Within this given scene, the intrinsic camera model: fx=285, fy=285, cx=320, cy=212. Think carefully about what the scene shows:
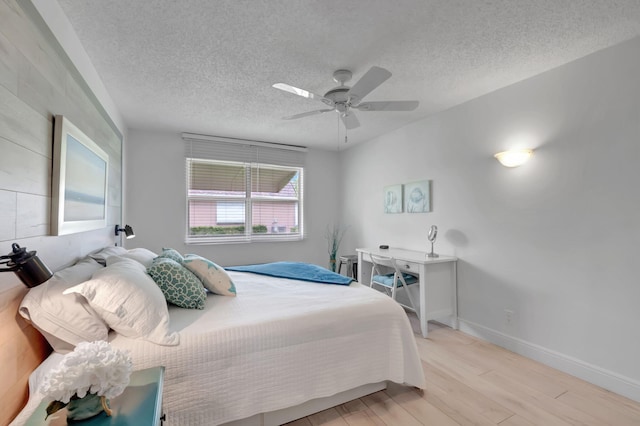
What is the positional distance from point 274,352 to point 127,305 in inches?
29.6

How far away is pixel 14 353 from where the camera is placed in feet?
3.38

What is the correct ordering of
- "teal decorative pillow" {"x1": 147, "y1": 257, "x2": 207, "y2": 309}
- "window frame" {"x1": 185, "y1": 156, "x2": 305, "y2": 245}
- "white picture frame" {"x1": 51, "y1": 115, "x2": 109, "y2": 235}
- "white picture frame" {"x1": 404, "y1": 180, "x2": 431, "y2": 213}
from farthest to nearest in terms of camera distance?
"window frame" {"x1": 185, "y1": 156, "x2": 305, "y2": 245}, "white picture frame" {"x1": 404, "y1": 180, "x2": 431, "y2": 213}, "teal decorative pillow" {"x1": 147, "y1": 257, "x2": 207, "y2": 309}, "white picture frame" {"x1": 51, "y1": 115, "x2": 109, "y2": 235}

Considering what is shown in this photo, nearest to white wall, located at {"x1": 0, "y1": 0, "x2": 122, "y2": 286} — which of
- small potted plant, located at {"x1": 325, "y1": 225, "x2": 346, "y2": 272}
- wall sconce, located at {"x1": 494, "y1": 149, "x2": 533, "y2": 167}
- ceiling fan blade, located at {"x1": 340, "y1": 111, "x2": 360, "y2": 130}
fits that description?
ceiling fan blade, located at {"x1": 340, "y1": 111, "x2": 360, "y2": 130}

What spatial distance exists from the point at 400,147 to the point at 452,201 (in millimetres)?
1082

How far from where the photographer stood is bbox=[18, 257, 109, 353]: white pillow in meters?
1.11

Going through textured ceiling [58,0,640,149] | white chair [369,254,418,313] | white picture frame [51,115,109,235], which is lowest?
white chair [369,254,418,313]

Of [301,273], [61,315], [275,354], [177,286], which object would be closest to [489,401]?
[275,354]

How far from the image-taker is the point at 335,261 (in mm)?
4664

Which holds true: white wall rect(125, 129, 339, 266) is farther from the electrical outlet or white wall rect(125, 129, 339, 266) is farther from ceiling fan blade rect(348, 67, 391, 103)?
the electrical outlet

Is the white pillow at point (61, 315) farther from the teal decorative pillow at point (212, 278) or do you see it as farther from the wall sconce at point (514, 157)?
the wall sconce at point (514, 157)

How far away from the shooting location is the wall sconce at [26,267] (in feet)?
2.68

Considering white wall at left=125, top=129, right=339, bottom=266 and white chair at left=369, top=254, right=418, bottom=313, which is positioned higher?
white wall at left=125, top=129, right=339, bottom=266

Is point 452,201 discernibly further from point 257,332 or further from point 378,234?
point 257,332

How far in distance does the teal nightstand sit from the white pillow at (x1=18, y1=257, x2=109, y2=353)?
29cm
